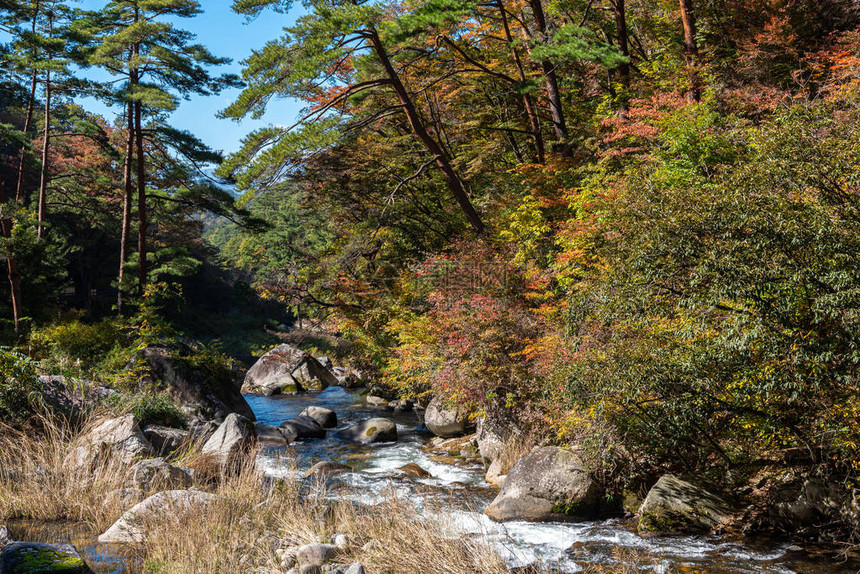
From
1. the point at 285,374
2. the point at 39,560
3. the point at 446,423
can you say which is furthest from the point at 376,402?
the point at 39,560

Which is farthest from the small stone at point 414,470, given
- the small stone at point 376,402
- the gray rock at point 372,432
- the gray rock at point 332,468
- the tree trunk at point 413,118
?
the small stone at point 376,402

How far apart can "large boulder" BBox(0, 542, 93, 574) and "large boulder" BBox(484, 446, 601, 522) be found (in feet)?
16.2

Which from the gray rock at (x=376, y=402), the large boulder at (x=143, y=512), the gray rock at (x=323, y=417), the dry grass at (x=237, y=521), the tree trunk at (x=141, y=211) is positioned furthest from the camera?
the gray rock at (x=376, y=402)

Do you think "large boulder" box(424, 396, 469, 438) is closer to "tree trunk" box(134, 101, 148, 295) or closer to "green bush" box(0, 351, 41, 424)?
"green bush" box(0, 351, 41, 424)

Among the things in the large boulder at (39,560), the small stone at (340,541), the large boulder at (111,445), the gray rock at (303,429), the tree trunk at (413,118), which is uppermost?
the tree trunk at (413,118)

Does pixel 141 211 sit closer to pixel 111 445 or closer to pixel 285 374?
pixel 285 374

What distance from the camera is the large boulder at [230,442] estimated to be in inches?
319

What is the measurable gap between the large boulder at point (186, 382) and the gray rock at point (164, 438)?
276 cm

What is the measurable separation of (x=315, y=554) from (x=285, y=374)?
58.2 ft

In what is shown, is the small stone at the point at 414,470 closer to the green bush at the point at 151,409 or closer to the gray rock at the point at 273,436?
the gray rock at the point at 273,436

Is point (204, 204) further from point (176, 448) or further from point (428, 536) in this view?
point (428, 536)

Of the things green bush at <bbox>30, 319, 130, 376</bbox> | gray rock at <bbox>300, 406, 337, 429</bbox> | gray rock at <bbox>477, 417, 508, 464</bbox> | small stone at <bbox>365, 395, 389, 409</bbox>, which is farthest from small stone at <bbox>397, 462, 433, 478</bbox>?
small stone at <bbox>365, 395, 389, 409</bbox>

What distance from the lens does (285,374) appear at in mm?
22078

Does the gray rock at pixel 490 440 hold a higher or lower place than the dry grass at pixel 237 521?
lower
